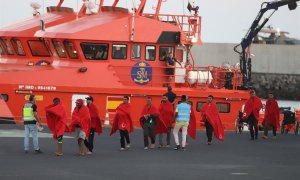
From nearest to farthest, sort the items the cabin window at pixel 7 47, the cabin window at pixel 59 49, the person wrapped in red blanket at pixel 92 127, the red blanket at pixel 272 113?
the person wrapped in red blanket at pixel 92 127 < the red blanket at pixel 272 113 < the cabin window at pixel 59 49 < the cabin window at pixel 7 47

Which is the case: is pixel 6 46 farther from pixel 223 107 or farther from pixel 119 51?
pixel 223 107

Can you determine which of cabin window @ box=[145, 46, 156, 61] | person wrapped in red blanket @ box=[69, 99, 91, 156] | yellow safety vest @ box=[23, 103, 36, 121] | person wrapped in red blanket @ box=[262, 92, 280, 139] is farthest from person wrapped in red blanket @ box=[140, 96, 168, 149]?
cabin window @ box=[145, 46, 156, 61]

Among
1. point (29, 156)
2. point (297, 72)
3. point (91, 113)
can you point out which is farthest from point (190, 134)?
point (297, 72)

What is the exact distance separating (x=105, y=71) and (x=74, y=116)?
450 inches

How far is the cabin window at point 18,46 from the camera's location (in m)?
46.1

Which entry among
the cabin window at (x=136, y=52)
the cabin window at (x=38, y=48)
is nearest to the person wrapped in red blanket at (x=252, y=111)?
the cabin window at (x=136, y=52)

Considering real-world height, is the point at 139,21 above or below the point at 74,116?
above

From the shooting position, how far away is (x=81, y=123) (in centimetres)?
3362

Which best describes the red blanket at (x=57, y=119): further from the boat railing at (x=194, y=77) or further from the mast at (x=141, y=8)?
the mast at (x=141, y=8)

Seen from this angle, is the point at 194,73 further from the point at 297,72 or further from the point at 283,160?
the point at 297,72

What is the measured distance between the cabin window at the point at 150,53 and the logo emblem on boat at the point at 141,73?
240 millimetres

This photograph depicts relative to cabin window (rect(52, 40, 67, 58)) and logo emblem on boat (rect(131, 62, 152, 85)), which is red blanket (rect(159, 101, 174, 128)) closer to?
logo emblem on boat (rect(131, 62, 152, 85))

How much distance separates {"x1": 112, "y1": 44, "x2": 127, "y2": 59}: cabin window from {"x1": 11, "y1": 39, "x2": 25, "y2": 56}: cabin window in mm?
3261

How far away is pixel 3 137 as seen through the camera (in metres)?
38.8
